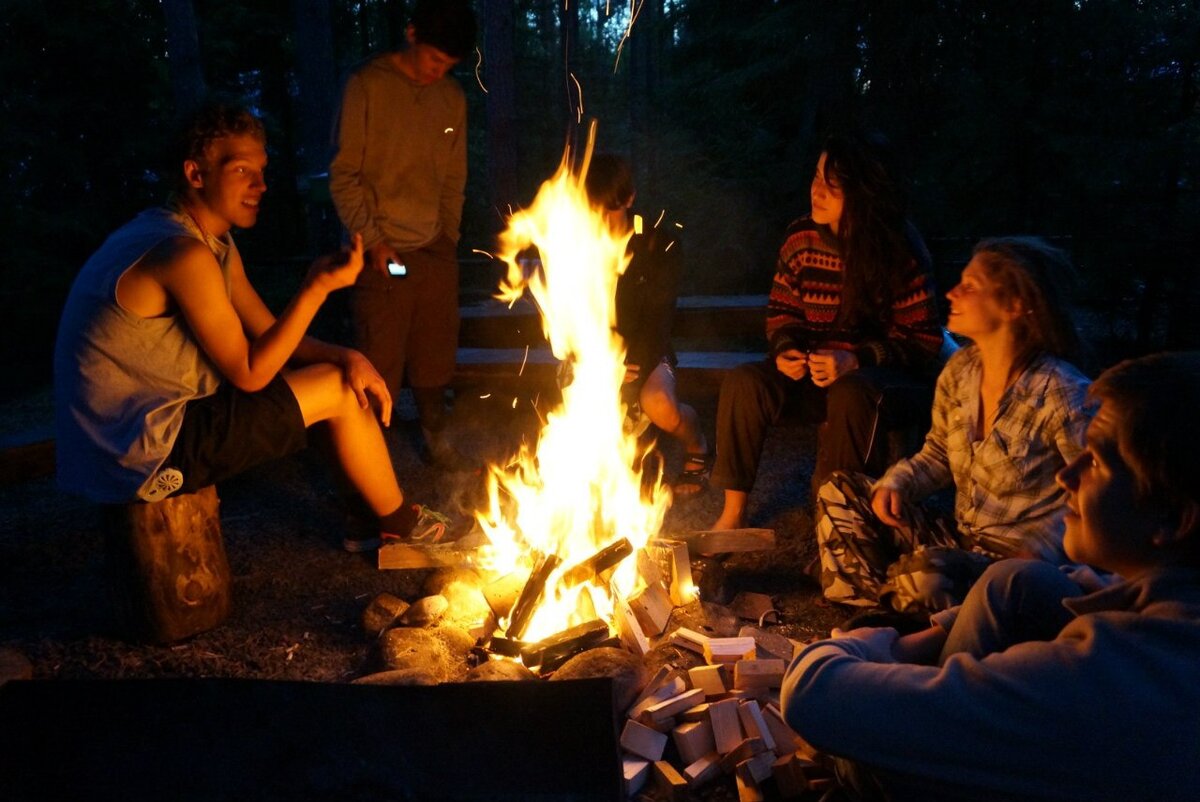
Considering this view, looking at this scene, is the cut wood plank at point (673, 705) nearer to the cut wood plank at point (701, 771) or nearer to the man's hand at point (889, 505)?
the cut wood plank at point (701, 771)

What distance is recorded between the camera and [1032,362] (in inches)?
119

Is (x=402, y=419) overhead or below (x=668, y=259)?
below

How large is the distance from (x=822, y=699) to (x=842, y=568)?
1.84 m

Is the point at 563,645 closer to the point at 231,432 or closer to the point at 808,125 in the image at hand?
the point at 231,432

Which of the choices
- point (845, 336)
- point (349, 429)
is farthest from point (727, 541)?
point (349, 429)

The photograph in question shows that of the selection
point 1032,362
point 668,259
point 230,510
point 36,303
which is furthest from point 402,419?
point 36,303

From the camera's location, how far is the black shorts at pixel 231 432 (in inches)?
126

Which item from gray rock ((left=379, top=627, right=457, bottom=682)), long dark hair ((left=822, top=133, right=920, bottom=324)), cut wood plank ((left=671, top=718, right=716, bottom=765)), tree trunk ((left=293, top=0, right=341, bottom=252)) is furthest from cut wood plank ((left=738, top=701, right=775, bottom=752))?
tree trunk ((left=293, top=0, right=341, bottom=252))

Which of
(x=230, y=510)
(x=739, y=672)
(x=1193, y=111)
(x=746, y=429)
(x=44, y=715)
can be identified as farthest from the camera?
(x=1193, y=111)

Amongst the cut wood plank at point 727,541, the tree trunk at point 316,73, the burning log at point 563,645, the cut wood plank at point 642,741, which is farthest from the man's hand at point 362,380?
the tree trunk at point 316,73

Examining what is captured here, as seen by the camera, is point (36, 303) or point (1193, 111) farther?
point (36, 303)

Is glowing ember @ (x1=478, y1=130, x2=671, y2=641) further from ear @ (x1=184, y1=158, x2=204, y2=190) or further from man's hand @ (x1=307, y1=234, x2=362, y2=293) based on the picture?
ear @ (x1=184, y1=158, x2=204, y2=190)

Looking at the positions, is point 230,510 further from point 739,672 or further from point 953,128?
point 953,128

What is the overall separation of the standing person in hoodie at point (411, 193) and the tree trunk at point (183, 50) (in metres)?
5.73
